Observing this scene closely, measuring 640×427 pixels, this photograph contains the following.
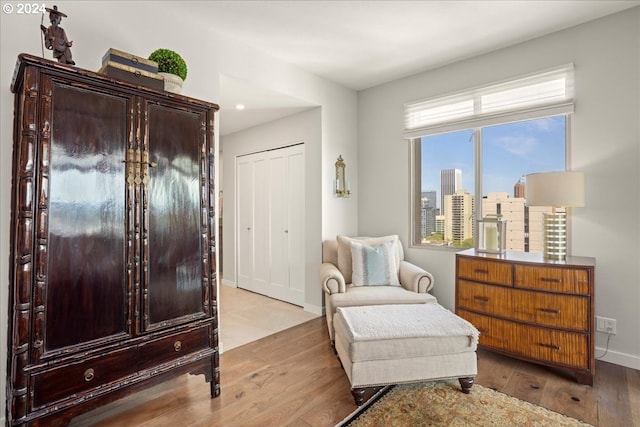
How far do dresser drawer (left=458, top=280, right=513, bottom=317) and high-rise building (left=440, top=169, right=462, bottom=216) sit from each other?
41.4 inches

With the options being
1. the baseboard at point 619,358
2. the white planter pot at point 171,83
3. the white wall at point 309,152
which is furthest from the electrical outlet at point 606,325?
the white planter pot at point 171,83

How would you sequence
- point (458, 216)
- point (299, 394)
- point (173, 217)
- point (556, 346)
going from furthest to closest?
point (458, 216) → point (556, 346) → point (299, 394) → point (173, 217)

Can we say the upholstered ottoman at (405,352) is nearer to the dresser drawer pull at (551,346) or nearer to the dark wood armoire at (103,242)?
the dresser drawer pull at (551,346)

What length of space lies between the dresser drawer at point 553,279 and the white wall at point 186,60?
6.42 ft

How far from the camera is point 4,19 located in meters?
1.76

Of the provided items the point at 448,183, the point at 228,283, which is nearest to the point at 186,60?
the point at 448,183

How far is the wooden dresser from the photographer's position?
2186 millimetres

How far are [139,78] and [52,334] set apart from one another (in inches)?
52.9

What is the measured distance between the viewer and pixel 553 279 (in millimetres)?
2287

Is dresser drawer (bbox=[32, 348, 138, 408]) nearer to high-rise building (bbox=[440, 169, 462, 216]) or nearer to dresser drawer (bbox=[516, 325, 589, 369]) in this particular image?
dresser drawer (bbox=[516, 325, 589, 369])

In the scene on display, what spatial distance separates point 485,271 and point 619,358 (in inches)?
45.5

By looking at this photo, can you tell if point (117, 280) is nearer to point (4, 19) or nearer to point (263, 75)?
point (4, 19)

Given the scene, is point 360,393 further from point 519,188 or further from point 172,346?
point 519,188

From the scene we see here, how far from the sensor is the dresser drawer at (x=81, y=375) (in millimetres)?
1462
